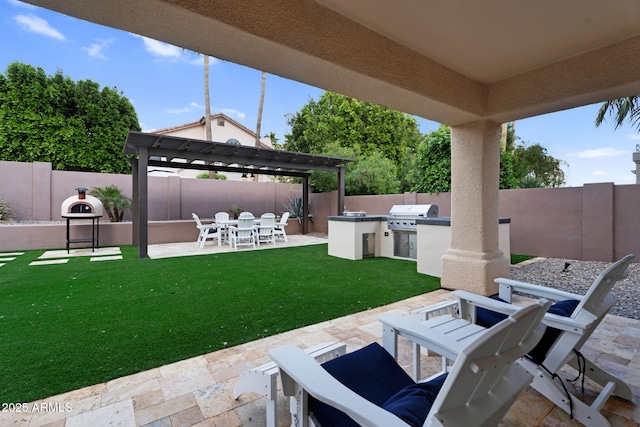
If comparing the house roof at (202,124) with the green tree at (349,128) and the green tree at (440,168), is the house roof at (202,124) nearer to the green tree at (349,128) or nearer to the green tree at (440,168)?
the green tree at (349,128)

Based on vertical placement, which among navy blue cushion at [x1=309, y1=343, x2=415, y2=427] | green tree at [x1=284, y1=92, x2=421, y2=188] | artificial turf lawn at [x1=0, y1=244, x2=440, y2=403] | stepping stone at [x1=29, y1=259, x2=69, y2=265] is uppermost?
green tree at [x1=284, y1=92, x2=421, y2=188]

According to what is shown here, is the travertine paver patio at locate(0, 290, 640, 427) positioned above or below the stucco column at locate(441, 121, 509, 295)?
below

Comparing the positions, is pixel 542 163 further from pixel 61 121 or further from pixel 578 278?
pixel 61 121

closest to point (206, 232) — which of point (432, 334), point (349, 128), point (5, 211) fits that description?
point (5, 211)

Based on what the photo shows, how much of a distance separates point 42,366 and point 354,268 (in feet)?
15.2

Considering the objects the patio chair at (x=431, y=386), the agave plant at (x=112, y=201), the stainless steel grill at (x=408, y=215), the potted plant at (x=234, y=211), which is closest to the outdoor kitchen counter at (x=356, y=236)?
the stainless steel grill at (x=408, y=215)

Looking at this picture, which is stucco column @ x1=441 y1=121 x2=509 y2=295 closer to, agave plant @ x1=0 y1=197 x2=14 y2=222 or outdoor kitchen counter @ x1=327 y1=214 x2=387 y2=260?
outdoor kitchen counter @ x1=327 y1=214 x2=387 y2=260

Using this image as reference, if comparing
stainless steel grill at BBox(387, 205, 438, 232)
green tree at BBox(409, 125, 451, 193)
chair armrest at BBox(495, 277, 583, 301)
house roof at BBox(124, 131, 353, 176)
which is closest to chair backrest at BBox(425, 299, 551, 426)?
chair armrest at BBox(495, 277, 583, 301)

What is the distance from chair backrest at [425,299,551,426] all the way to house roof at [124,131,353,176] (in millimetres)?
7829

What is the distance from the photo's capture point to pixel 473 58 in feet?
9.68

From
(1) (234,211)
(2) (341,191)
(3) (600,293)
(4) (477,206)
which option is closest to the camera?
(3) (600,293)

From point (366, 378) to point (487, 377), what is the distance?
0.69m

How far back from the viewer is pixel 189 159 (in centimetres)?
847

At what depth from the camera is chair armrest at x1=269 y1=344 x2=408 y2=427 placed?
3.15ft
